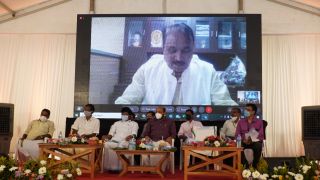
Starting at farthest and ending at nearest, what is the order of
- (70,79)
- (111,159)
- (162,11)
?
(70,79) → (162,11) → (111,159)

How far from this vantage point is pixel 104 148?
7207 mm

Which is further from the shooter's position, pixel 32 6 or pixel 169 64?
pixel 32 6

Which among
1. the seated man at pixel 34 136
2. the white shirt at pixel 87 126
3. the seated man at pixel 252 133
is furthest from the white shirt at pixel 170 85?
the seated man at pixel 252 133

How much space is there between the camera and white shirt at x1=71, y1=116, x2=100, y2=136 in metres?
7.45

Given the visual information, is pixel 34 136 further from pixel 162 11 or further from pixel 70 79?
pixel 162 11

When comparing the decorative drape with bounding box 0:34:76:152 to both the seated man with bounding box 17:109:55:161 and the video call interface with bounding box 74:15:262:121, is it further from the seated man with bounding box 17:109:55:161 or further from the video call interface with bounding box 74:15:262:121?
the seated man with bounding box 17:109:55:161

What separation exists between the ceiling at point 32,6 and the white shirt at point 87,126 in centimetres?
380

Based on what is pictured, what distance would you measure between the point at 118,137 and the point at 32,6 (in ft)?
15.0

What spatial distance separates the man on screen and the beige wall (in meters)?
1.07

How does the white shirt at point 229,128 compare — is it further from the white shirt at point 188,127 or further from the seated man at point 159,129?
the seated man at point 159,129

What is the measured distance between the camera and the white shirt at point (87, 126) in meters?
7.45

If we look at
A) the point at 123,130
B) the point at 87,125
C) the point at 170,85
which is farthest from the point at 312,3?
the point at 87,125

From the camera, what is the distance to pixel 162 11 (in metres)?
9.93

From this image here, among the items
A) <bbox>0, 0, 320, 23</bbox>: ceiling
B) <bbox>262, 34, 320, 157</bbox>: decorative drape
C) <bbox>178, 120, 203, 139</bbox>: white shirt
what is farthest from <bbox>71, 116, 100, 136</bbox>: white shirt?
<bbox>262, 34, 320, 157</bbox>: decorative drape
